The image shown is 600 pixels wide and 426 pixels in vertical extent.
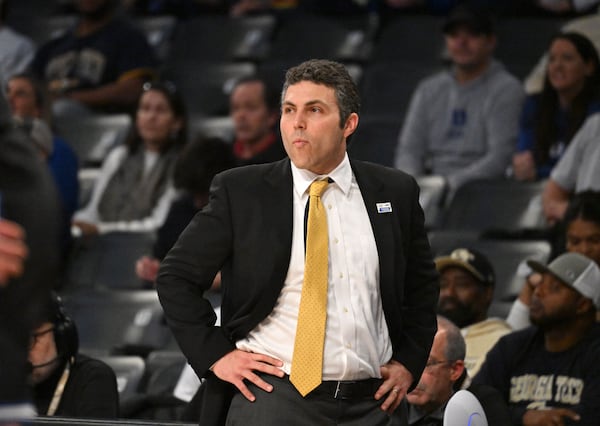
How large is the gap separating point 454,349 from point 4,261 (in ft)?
10.2

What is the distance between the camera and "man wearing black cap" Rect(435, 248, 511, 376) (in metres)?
6.21

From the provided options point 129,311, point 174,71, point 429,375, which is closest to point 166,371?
point 129,311

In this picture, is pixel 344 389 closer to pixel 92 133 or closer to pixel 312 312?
pixel 312 312

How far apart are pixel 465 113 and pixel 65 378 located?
353cm

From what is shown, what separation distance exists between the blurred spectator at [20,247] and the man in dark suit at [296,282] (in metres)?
1.50

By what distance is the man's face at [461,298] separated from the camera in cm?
622

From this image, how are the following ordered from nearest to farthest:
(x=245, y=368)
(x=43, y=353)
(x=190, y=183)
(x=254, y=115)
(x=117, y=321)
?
(x=245, y=368) → (x=43, y=353) → (x=117, y=321) → (x=190, y=183) → (x=254, y=115)

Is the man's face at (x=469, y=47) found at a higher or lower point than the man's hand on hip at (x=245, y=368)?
higher

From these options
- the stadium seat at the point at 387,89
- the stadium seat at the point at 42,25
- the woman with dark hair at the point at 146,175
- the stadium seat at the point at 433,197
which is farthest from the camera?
the stadium seat at the point at 42,25

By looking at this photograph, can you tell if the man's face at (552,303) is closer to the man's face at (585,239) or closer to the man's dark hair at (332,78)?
the man's face at (585,239)

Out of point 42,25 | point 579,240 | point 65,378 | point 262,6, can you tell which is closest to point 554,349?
point 579,240

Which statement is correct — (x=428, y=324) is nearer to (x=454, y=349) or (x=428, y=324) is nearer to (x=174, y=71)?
(x=454, y=349)

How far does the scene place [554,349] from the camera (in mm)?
5543

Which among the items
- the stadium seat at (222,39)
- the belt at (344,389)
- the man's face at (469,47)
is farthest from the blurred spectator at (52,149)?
the belt at (344,389)
